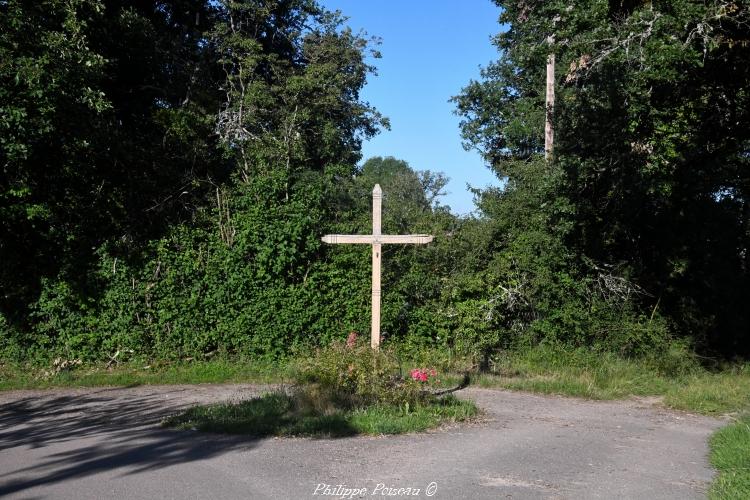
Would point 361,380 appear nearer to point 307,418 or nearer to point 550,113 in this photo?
point 307,418

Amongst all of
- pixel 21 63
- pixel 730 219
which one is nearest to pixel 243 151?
pixel 21 63

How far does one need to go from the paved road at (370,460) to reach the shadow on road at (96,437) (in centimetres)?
2

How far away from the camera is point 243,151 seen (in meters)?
17.1

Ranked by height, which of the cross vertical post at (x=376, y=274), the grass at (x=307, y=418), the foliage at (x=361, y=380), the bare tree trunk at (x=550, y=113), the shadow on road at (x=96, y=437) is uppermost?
the bare tree trunk at (x=550, y=113)

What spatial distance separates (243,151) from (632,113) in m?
8.58

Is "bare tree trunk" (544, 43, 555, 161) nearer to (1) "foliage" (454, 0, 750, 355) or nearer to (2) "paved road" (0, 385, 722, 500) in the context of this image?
(1) "foliage" (454, 0, 750, 355)

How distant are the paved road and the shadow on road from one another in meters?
0.02

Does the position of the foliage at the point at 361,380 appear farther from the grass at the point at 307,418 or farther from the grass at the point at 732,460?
the grass at the point at 732,460

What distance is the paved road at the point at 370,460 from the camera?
20.2 ft

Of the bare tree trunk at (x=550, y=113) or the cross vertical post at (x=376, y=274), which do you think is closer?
the cross vertical post at (x=376, y=274)

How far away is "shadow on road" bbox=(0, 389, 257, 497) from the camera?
684 centimetres

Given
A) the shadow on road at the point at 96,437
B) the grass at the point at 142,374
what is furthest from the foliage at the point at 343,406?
the grass at the point at 142,374

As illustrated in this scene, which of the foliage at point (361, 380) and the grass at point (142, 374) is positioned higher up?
the foliage at point (361, 380)

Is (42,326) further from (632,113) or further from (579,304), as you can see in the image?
(632,113)
